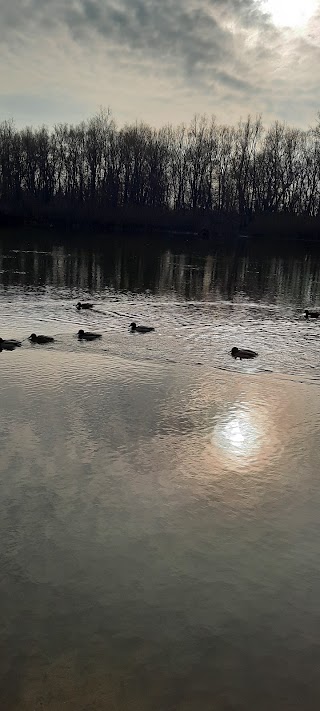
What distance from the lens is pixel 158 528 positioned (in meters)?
7.24

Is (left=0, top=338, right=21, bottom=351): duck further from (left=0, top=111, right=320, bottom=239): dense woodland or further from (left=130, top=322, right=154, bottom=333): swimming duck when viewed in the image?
(left=0, top=111, right=320, bottom=239): dense woodland

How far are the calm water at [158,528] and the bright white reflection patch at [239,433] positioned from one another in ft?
0.16

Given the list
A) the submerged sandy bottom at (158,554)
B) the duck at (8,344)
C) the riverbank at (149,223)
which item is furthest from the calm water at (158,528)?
the riverbank at (149,223)

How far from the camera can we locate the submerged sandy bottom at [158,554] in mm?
4977

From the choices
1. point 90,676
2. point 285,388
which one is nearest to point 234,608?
point 90,676

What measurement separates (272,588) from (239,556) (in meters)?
0.64

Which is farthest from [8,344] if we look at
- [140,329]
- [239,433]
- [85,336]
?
[239,433]

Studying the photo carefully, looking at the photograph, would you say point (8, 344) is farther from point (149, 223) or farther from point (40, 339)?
point (149, 223)

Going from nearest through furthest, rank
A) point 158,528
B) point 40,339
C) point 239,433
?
point 158,528, point 239,433, point 40,339

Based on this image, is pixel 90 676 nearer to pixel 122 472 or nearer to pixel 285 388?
pixel 122 472

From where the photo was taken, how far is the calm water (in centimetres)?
502

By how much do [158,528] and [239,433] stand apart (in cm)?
361

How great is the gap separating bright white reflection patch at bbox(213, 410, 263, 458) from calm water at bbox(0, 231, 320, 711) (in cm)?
5

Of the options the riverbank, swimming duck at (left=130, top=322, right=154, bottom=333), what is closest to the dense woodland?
the riverbank
